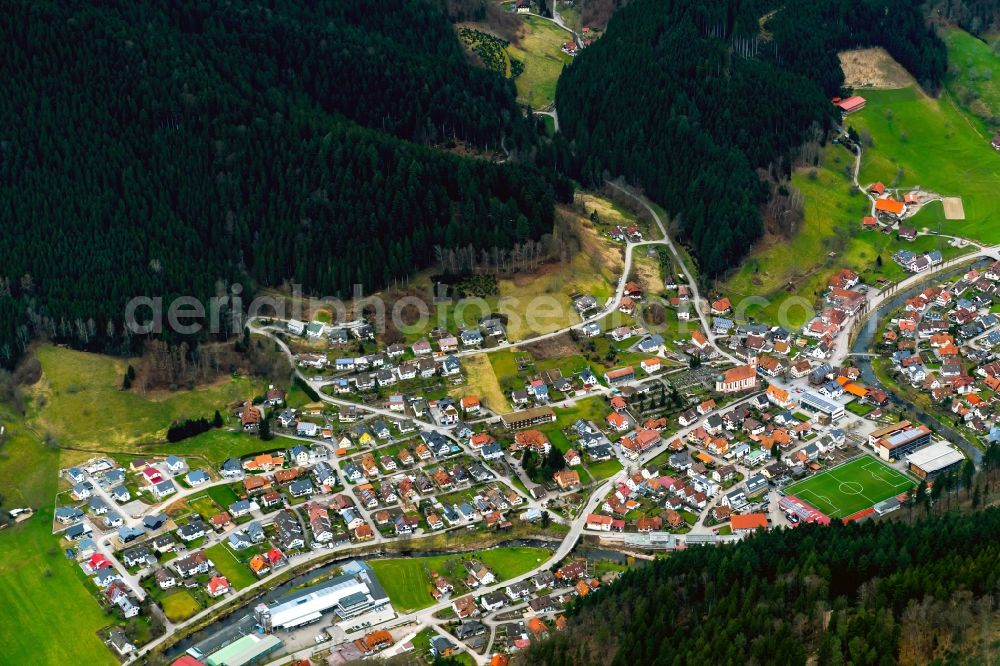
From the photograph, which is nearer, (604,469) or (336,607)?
(336,607)

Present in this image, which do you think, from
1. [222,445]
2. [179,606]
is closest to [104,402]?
[222,445]

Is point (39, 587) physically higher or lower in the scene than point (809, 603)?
lower

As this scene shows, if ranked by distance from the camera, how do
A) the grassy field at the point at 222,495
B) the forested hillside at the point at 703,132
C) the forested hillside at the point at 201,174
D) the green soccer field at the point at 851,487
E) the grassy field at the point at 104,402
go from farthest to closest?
1. the forested hillside at the point at 703,132
2. the forested hillside at the point at 201,174
3. the grassy field at the point at 104,402
4. the grassy field at the point at 222,495
5. the green soccer field at the point at 851,487

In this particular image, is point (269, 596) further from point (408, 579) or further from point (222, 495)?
point (222, 495)

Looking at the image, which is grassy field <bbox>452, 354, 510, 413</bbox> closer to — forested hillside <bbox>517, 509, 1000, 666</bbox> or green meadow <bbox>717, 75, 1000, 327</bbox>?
green meadow <bbox>717, 75, 1000, 327</bbox>

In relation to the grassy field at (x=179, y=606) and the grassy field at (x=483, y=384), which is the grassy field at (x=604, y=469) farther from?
the grassy field at (x=179, y=606)

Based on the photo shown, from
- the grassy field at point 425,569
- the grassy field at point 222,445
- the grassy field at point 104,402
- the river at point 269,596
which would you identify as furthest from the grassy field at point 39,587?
the grassy field at point 425,569

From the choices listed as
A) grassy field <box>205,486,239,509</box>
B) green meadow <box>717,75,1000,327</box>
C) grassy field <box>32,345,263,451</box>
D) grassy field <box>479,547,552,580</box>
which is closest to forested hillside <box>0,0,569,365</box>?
grassy field <box>32,345,263,451</box>
